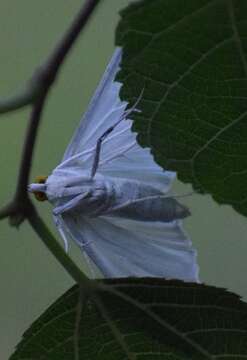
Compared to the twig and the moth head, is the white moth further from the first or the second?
the twig

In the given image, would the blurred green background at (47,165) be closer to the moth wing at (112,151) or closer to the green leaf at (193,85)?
the moth wing at (112,151)

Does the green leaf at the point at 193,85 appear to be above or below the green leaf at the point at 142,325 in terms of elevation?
above

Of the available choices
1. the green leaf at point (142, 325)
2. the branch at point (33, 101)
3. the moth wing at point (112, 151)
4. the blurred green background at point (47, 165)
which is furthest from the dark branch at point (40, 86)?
the blurred green background at point (47, 165)

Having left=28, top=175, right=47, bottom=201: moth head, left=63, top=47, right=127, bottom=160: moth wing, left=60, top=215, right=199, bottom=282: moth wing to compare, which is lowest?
left=60, top=215, right=199, bottom=282: moth wing

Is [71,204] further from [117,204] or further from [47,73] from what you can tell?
[47,73]

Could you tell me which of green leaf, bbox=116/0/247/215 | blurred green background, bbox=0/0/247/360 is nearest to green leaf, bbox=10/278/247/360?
green leaf, bbox=116/0/247/215

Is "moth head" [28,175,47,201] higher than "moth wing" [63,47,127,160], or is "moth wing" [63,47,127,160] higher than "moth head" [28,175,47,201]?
"moth wing" [63,47,127,160]
